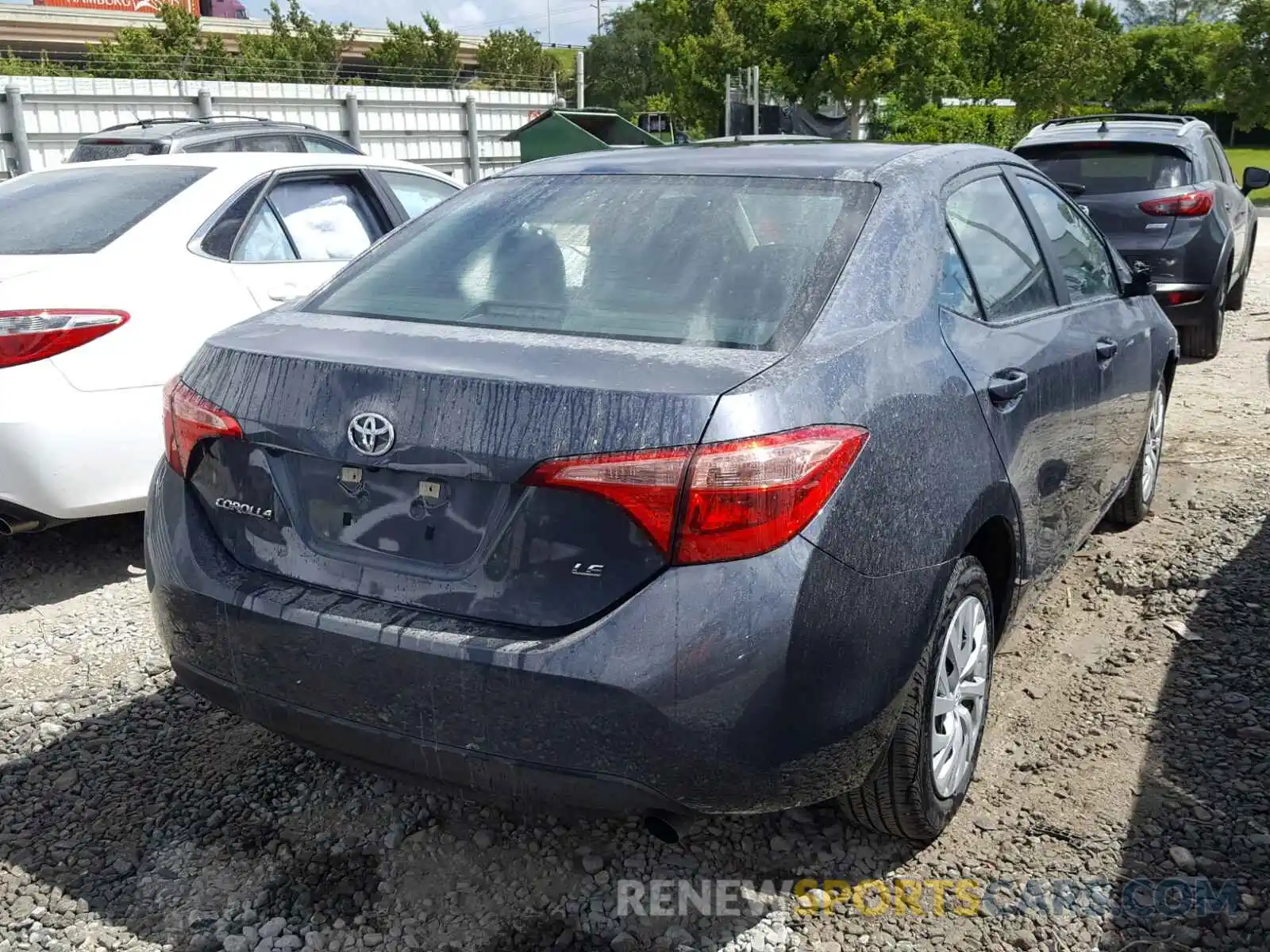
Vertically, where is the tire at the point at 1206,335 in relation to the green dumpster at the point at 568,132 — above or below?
below

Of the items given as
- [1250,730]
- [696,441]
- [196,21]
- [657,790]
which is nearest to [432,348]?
[696,441]

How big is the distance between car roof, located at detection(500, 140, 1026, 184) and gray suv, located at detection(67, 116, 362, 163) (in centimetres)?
757

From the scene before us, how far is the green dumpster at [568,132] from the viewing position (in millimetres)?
15594

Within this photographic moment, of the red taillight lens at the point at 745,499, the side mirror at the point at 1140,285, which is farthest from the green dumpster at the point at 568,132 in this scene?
the red taillight lens at the point at 745,499

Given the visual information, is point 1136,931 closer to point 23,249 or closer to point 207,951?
point 207,951

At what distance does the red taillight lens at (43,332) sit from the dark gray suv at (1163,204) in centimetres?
633

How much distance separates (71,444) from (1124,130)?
7401 millimetres

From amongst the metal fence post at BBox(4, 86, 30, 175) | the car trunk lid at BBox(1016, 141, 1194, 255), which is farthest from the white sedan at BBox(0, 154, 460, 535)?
the metal fence post at BBox(4, 86, 30, 175)

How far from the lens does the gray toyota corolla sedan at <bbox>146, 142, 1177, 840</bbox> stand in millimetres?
2133

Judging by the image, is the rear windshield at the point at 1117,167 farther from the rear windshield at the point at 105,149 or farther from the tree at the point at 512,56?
the tree at the point at 512,56

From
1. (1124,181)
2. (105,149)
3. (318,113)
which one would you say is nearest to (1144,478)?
(1124,181)

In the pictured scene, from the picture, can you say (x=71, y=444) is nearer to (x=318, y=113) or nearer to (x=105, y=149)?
(x=105, y=149)

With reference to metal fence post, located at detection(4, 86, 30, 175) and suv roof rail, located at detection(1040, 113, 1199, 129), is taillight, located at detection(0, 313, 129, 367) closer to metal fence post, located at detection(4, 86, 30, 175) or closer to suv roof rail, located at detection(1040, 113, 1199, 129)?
suv roof rail, located at detection(1040, 113, 1199, 129)

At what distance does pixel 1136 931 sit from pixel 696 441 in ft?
4.88
